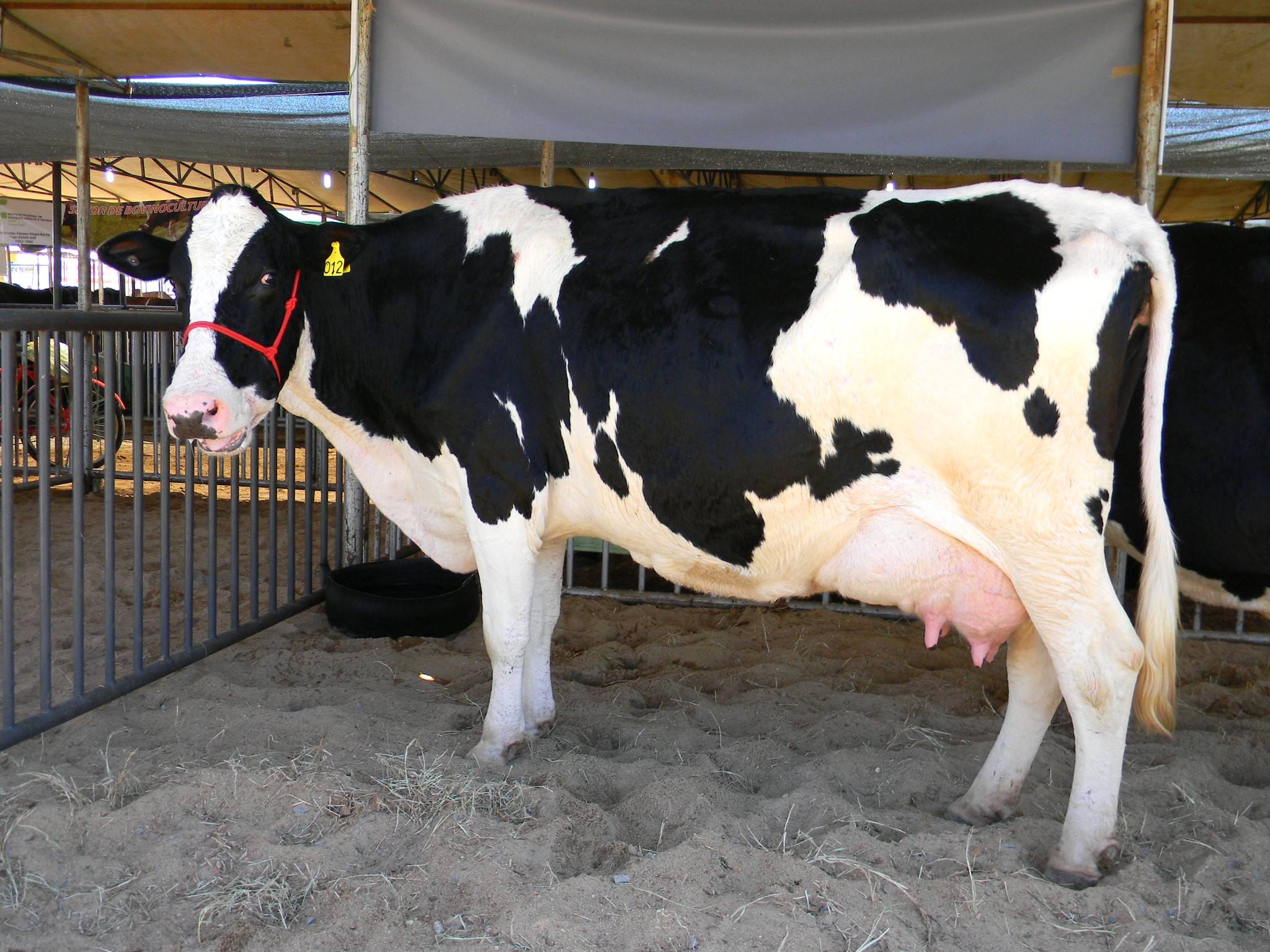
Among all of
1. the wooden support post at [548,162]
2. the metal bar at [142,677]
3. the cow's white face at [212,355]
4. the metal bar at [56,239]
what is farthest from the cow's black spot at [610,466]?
the metal bar at [56,239]

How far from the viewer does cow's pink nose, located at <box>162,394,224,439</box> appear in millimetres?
3344

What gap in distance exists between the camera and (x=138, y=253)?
3934 mm

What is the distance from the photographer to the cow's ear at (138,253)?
12.7 ft

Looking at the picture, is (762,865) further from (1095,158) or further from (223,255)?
(1095,158)

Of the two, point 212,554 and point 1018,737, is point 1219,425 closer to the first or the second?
point 1018,737

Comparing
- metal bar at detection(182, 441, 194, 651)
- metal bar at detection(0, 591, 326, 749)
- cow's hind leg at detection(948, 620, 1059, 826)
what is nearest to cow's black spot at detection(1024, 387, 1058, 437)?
cow's hind leg at detection(948, 620, 1059, 826)

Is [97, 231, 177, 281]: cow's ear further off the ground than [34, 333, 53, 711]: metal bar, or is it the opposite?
[97, 231, 177, 281]: cow's ear

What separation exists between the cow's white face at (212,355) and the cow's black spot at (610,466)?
4.01 feet

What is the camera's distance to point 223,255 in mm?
3529

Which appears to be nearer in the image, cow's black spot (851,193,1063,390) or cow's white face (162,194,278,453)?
cow's black spot (851,193,1063,390)

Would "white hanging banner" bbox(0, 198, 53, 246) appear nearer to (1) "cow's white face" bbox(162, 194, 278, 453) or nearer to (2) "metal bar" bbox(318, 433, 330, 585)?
(2) "metal bar" bbox(318, 433, 330, 585)

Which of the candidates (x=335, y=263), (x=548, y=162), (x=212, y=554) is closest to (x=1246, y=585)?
(x=335, y=263)

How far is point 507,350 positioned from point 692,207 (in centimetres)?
79

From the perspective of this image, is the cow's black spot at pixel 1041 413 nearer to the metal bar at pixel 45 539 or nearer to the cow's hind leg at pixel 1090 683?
the cow's hind leg at pixel 1090 683
